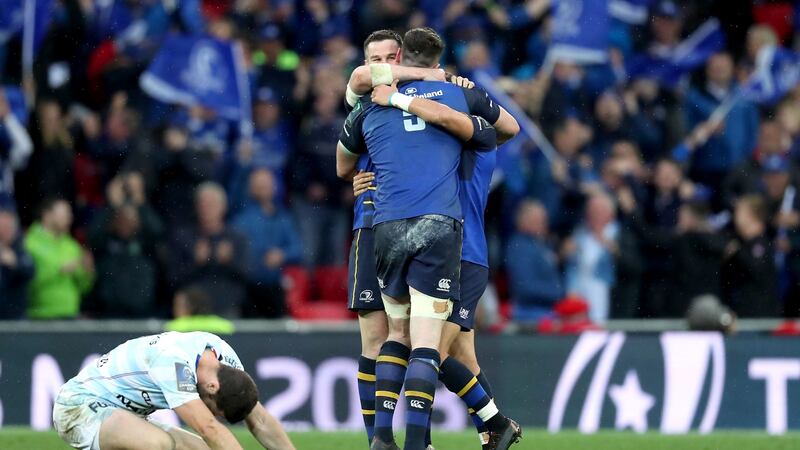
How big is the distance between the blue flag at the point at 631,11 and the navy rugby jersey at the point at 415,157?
9013 millimetres

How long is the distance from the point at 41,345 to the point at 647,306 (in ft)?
19.8

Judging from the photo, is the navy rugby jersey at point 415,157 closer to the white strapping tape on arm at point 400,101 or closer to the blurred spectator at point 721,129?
the white strapping tape on arm at point 400,101

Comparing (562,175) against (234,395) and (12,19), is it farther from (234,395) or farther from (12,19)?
(234,395)

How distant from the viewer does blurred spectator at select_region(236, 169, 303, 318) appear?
15297mm

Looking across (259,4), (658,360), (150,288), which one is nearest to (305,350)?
(150,288)

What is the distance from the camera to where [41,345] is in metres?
14.0

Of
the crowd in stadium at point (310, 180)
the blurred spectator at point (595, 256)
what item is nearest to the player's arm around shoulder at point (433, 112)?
the crowd in stadium at point (310, 180)

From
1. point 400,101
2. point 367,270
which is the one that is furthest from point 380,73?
point 367,270

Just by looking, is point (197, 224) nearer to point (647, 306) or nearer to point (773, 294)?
point (647, 306)

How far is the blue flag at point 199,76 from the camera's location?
15820mm

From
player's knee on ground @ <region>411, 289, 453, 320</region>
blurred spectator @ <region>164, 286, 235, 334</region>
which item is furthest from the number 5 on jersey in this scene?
blurred spectator @ <region>164, 286, 235, 334</region>

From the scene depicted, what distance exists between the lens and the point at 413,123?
9.12 m

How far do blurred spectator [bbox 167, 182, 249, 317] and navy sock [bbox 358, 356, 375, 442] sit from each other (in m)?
5.49

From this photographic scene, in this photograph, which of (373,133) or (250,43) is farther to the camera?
(250,43)
